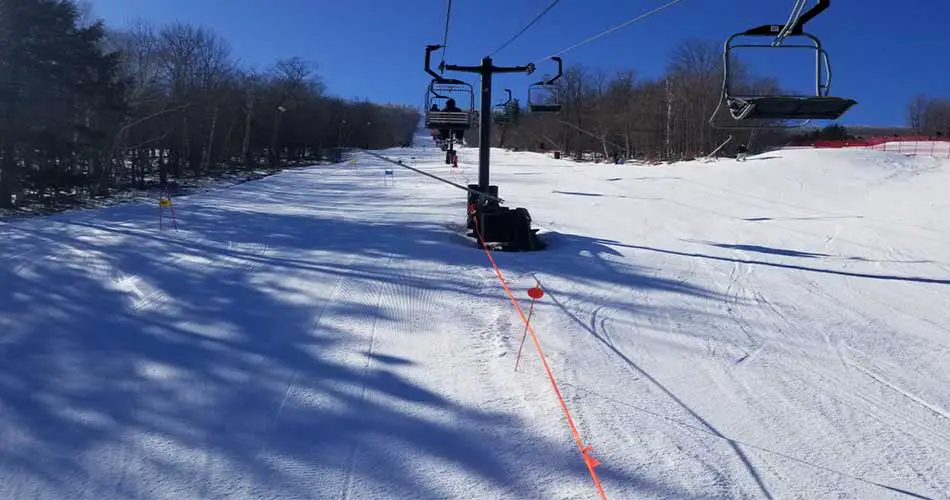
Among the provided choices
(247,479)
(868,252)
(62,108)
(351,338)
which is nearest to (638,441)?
(247,479)

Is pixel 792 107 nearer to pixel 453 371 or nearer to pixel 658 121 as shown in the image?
pixel 453 371

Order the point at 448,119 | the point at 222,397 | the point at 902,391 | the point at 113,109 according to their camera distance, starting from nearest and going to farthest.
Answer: the point at 222,397 → the point at 902,391 → the point at 448,119 → the point at 113,109

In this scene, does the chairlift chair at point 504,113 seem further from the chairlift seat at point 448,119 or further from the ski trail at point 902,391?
the ski trail at point 902,391

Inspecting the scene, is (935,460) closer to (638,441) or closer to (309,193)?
(638,441)

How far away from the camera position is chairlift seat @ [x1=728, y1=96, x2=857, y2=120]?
553cm

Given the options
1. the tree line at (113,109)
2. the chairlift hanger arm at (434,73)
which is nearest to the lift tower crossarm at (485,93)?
the chairlift hanger arm at (434,73)

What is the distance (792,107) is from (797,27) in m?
0.72

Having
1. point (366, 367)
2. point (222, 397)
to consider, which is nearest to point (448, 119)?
point (366, 367)

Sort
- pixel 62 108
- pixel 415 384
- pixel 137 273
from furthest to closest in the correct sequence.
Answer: pixel 62 108 → pixel 137 273 → pixel 415 384

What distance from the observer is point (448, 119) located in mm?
16281

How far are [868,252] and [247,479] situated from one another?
48.7 ft

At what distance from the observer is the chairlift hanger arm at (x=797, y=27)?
5246 mm

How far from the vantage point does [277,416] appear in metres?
4.95

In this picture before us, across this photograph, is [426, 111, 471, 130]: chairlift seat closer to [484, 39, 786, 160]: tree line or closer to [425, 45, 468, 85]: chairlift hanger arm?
[425, 45, 468, 85]: chairlift hanger arm
